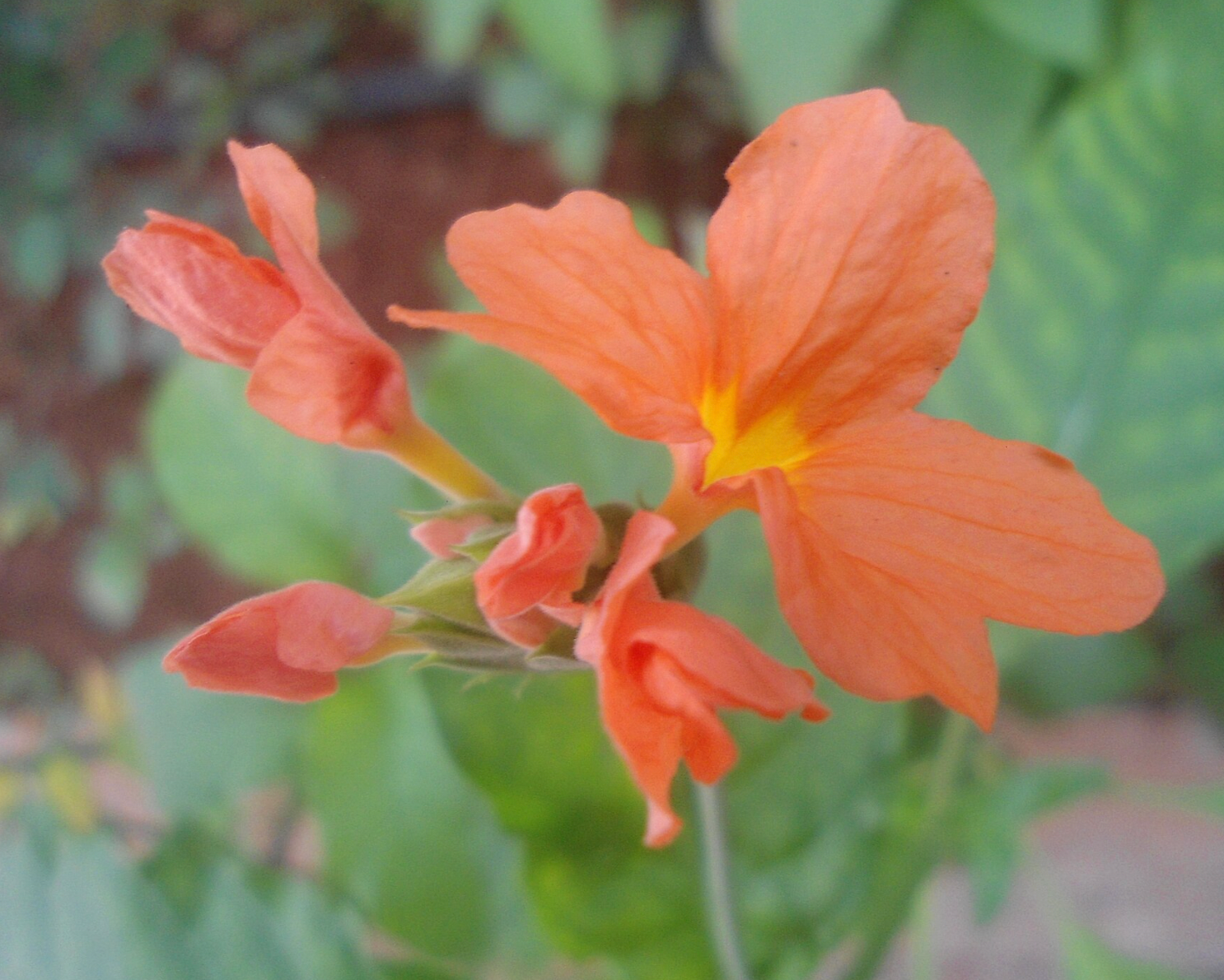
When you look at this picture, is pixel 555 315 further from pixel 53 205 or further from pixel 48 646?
pixel 48 646

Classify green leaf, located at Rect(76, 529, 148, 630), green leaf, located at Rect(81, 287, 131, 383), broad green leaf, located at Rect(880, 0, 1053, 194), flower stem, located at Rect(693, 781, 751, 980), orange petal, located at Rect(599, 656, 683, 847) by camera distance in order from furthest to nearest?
green leaf, located at Rect(81, 287, 131, 383)
green leaf, located at Rect(76, 529, 148, 630)
broad green leaf, located at Rect(880, 0, 1053, 194)
flower stem, located at Rect(693, 781, 751, 980)
orange petal, located at Rect(599, 656, 683, 847)

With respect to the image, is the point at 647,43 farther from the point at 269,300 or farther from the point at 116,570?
the point at 269,300

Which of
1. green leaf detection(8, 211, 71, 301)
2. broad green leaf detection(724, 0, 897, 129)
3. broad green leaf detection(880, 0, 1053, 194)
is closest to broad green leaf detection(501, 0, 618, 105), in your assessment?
broad green leaf detection(724, 0, 897, 129)

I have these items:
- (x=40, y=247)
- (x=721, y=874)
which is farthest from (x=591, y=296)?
(x=40, y=247)

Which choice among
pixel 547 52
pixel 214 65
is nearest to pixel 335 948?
pixel 547 52

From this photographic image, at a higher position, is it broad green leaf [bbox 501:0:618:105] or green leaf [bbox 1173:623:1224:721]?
broad green leaf [bbox 501:0:618:105]

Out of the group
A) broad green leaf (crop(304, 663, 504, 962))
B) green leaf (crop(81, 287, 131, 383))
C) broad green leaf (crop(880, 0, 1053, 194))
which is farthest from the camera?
green leaf (crop(81, 287, 131, 383))

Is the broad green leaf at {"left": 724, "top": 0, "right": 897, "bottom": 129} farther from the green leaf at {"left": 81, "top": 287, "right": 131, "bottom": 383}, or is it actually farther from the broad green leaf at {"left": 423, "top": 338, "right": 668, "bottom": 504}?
the green leaf at {"left": 81, "top": 287, "right": 131, "bottom": 383}
